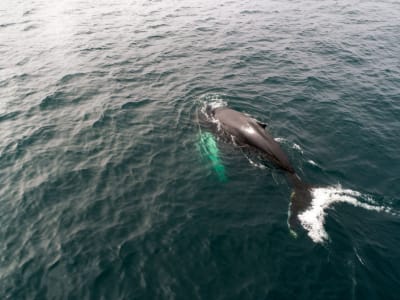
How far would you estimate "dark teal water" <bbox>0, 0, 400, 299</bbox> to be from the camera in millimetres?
12367

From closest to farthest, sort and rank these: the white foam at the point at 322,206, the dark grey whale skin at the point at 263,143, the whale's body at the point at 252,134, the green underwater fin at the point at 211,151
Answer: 1. the white foam at the point at 322,206
2. the dark grey whale skin at the point at 263,143
3. the whale's body at the point at 252,134
4. the green underwater fin at the point at 211,151

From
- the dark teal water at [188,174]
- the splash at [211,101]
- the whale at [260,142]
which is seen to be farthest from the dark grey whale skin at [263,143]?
the splash at [211,101]

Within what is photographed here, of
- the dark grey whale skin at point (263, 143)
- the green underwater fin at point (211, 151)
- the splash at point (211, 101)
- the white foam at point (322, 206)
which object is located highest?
the dark grey whale skin at point (263, 143)

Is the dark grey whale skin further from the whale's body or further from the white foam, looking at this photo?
the white foam

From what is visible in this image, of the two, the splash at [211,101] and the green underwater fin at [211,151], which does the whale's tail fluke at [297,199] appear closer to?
the green underwater fin at [211,151]

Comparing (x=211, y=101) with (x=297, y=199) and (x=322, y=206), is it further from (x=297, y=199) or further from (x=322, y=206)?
(x=322, y=206)

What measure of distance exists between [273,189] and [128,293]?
31.4 feet

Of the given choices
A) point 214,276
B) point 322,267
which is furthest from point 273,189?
point 214,276

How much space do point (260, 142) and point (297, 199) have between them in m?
4.49

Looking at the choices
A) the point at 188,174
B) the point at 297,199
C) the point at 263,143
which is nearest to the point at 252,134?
the point at 263,143

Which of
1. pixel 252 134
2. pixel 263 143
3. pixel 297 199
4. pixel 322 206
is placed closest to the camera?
pixel 322 206

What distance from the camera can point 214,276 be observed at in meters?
12.2

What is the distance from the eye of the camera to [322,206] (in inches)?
596

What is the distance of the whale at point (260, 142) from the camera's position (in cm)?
1536
